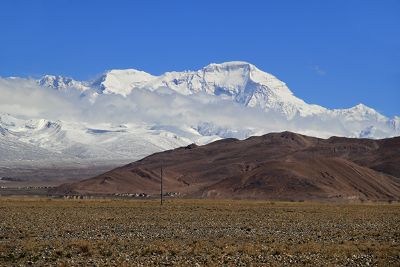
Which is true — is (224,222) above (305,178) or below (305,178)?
below

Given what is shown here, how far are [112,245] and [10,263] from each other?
617 centimetres

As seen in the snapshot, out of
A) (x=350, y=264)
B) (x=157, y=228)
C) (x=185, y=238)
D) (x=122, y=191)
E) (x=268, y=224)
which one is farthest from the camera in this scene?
(x=122, y=191)

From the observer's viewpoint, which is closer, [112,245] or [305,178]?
[112,245]

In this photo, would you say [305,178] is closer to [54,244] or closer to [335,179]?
[335,179]

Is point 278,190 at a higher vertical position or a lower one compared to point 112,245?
higher

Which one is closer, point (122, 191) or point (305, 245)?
point (305, 245)

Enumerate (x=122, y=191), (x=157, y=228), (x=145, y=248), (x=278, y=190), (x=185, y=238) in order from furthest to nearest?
1. (x=122, y=191)
2. (x=278, y=190)
3. (x=157, y=228)
4. (x=185, y=238)
5. (x=145, y=248)

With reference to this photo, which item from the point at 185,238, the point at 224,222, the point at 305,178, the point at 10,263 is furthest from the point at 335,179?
the point at 10,263

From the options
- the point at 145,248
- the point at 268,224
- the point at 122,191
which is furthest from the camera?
the point at 122,191

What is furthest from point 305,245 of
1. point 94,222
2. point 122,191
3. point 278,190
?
point 122,191

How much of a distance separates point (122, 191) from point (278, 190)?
157ft

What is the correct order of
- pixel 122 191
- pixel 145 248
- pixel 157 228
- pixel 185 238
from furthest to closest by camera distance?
pixel 122 191
pixel 157 228
pixel 185 238
pixel 145 248

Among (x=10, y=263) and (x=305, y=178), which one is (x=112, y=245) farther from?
(x=305, y=178)

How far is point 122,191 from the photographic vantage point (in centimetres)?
18888
